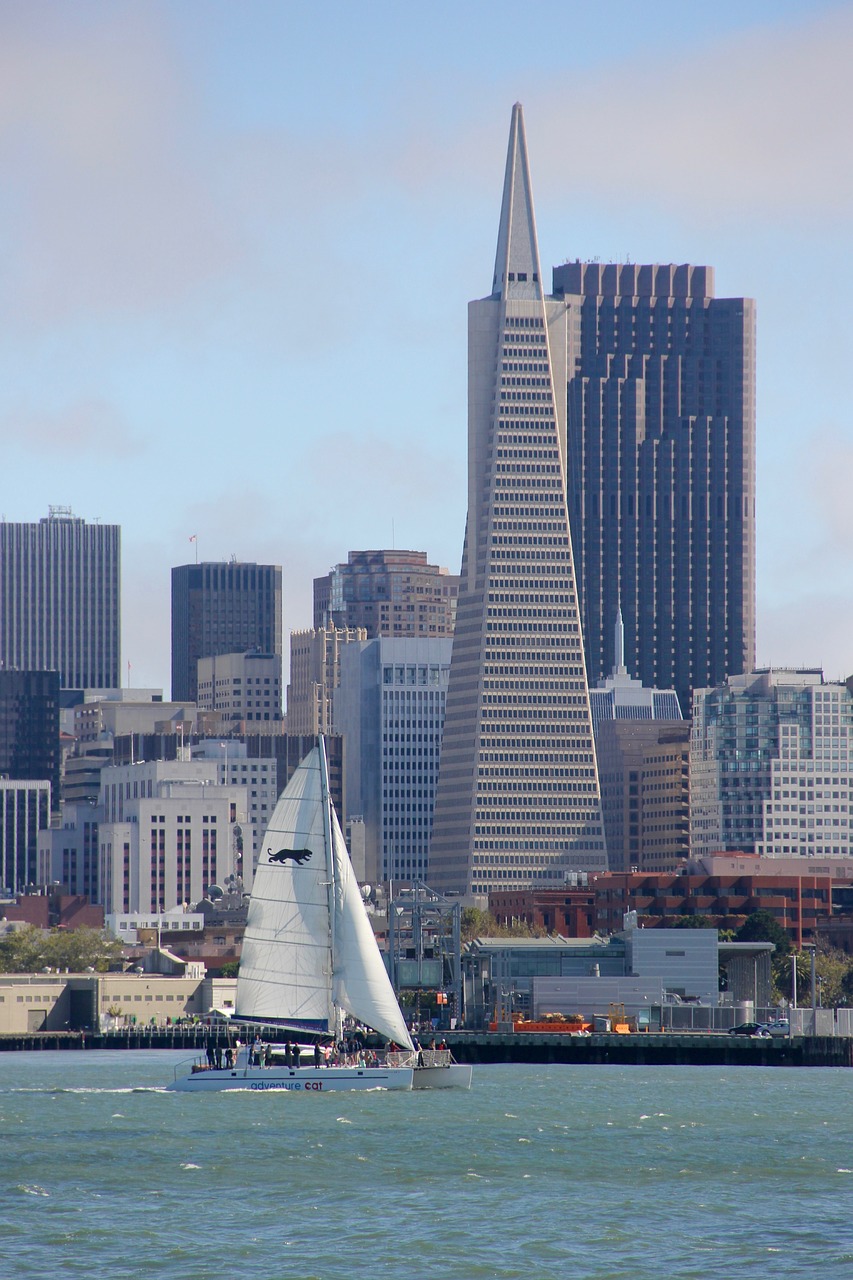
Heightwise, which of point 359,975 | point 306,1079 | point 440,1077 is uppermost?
point 359,975

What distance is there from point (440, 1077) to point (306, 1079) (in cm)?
926

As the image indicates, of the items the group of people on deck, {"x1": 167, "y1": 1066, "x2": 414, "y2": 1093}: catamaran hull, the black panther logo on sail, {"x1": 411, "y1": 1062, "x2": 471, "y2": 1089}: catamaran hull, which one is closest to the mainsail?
the black panther logo on sail

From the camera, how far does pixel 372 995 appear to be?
127m

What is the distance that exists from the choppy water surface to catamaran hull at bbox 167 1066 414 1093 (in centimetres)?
103

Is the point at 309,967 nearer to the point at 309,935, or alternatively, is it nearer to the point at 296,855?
the point at 309,935

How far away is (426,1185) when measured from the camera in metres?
94.8

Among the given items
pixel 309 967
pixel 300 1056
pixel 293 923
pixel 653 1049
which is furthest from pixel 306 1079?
pixel 653 1049

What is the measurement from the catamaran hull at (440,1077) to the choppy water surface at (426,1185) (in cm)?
88

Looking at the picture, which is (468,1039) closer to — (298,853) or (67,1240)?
(298,853)

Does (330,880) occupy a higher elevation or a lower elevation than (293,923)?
higher

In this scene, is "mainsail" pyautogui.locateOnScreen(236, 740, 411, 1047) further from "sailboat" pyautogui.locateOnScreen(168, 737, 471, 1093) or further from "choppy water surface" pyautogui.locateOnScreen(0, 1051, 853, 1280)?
"choppy water surface" pyautogui.locateOnScreen(0, 1051, 853, 1280)

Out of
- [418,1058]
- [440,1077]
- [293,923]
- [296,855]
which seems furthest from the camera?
[440,1077]

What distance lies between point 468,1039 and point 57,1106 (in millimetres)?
53929

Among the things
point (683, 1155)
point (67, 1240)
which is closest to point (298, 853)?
point (683, 1155)
